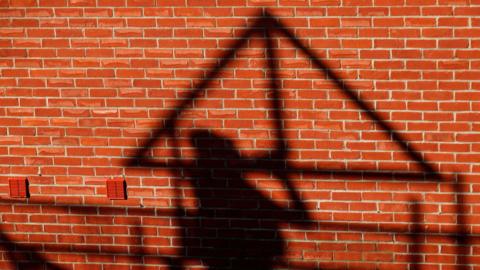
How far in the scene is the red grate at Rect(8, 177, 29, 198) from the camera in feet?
17.7

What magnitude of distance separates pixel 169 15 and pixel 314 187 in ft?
5.09

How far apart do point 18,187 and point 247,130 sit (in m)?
1.73

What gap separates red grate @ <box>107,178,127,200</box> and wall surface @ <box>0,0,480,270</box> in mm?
47

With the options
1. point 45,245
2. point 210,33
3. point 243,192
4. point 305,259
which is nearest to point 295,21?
point 210,33

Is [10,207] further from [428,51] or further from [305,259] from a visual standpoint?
[428,51]

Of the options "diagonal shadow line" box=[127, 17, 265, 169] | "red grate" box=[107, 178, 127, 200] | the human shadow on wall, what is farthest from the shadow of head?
"red grate" box=[107, 178, 127, 200]

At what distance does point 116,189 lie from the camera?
5.33m

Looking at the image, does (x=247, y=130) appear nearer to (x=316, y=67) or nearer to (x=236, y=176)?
(x=236, y=176)

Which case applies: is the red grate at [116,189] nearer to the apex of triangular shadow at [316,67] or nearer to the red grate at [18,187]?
the red grate at [18,187]

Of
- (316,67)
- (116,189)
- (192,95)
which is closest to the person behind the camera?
(316,67)

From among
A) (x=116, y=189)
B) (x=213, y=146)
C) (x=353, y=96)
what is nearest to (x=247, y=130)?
(x=213, y=146)

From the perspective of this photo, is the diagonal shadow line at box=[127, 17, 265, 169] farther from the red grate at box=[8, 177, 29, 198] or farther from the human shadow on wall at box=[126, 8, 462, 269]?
the red grate at box=[8, 177, 29, 198]

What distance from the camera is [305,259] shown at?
17.4 feet

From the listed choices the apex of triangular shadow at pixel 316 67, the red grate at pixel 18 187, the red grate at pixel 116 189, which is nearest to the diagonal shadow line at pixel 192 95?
the apex of triangular shadow at pixel 316 67
